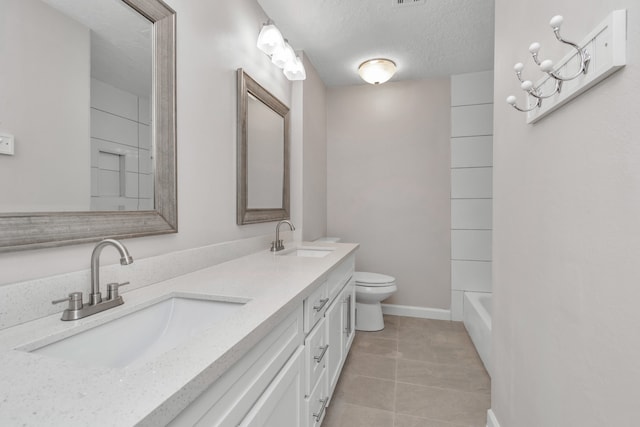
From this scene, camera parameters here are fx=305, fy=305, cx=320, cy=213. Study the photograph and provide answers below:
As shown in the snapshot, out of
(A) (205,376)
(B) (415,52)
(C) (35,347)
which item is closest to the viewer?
(A) (205,376)

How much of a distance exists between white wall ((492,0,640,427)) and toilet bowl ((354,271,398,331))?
4.33ft

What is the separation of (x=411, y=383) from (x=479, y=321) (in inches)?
31.0

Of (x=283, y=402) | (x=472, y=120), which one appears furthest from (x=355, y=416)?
(x=472, y=120)

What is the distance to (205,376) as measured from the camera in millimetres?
545

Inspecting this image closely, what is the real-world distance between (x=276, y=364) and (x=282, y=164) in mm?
1630

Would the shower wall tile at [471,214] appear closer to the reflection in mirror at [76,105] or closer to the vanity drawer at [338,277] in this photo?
the vanity drawer at [338,277]

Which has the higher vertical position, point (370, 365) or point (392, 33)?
point (392, 33)

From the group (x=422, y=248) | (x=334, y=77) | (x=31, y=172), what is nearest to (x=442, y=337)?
(x=422, y=248)

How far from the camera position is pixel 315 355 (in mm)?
1273

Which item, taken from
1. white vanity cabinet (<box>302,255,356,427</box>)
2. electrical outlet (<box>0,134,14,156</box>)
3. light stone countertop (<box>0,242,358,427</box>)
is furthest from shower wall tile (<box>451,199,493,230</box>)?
electrical outlet (<box>0,134,14,156</box>)

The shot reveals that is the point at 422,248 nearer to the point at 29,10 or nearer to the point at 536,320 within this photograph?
the point at 536,320

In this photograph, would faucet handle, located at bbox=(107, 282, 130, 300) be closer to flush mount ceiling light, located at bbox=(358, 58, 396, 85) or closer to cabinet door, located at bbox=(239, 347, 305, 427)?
cabinet door, located at bbox=(239, 347, 305, 427)

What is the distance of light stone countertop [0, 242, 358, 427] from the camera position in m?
0.42

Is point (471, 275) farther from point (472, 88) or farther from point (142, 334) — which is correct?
point (142, 334)
